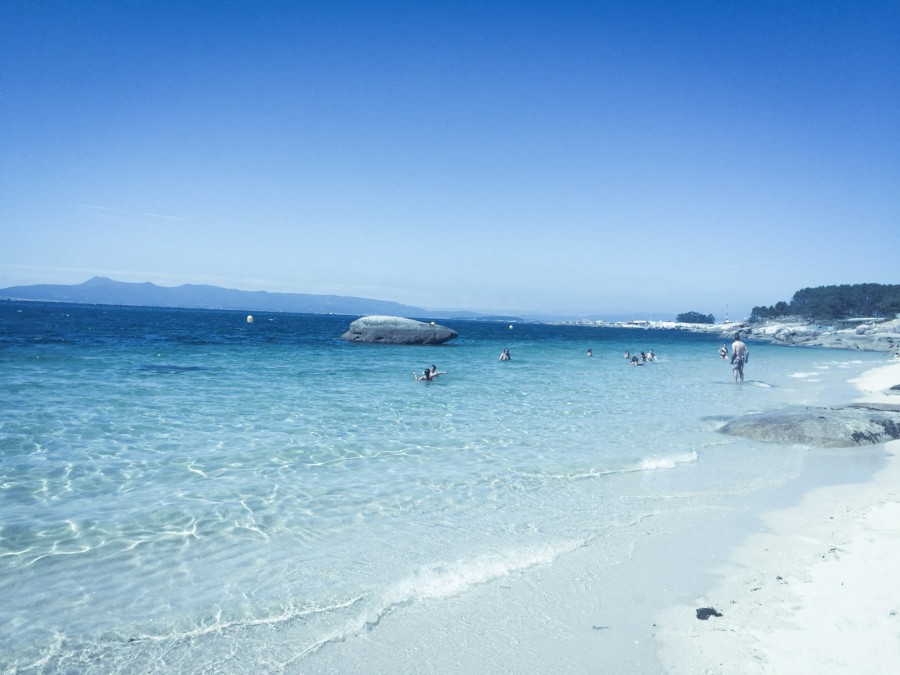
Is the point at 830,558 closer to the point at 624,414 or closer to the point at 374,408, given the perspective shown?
the point at 624,414

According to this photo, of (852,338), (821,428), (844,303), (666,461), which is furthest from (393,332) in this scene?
(844,303)

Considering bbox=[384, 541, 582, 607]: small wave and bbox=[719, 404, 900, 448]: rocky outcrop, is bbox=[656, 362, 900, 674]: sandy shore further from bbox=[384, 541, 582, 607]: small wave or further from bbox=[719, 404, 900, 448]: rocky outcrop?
bbox=[719, 404, 900, 448]: rocky outcrop

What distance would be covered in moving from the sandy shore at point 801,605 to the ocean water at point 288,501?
4.64 feet

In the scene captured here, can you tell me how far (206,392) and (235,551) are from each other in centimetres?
1255

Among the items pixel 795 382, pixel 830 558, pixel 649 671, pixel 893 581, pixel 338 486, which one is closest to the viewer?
pixel 649 671

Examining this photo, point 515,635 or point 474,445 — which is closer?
point 515,635

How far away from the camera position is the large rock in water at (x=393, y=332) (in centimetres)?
4456

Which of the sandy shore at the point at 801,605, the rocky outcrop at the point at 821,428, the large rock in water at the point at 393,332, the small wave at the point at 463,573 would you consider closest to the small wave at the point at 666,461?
the sandy shore at the point at 801,605

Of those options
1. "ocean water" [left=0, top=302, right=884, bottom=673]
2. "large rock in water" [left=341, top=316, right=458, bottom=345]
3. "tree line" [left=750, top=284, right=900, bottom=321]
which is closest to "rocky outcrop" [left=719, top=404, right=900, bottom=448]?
"ocean water" [left=0, top=302, right=884, bottom=673]

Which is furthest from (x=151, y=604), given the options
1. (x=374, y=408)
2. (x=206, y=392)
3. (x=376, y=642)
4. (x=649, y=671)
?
(x=206, y=392)

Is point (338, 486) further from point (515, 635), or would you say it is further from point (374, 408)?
point (374, 408)

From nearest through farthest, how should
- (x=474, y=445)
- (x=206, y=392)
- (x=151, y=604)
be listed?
(x=151, y=604)
(x=474, y=445)
(x=206, y=392)

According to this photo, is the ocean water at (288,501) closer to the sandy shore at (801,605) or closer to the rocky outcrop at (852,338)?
the sandy shore at (801,605)

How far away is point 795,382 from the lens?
2864 cm
